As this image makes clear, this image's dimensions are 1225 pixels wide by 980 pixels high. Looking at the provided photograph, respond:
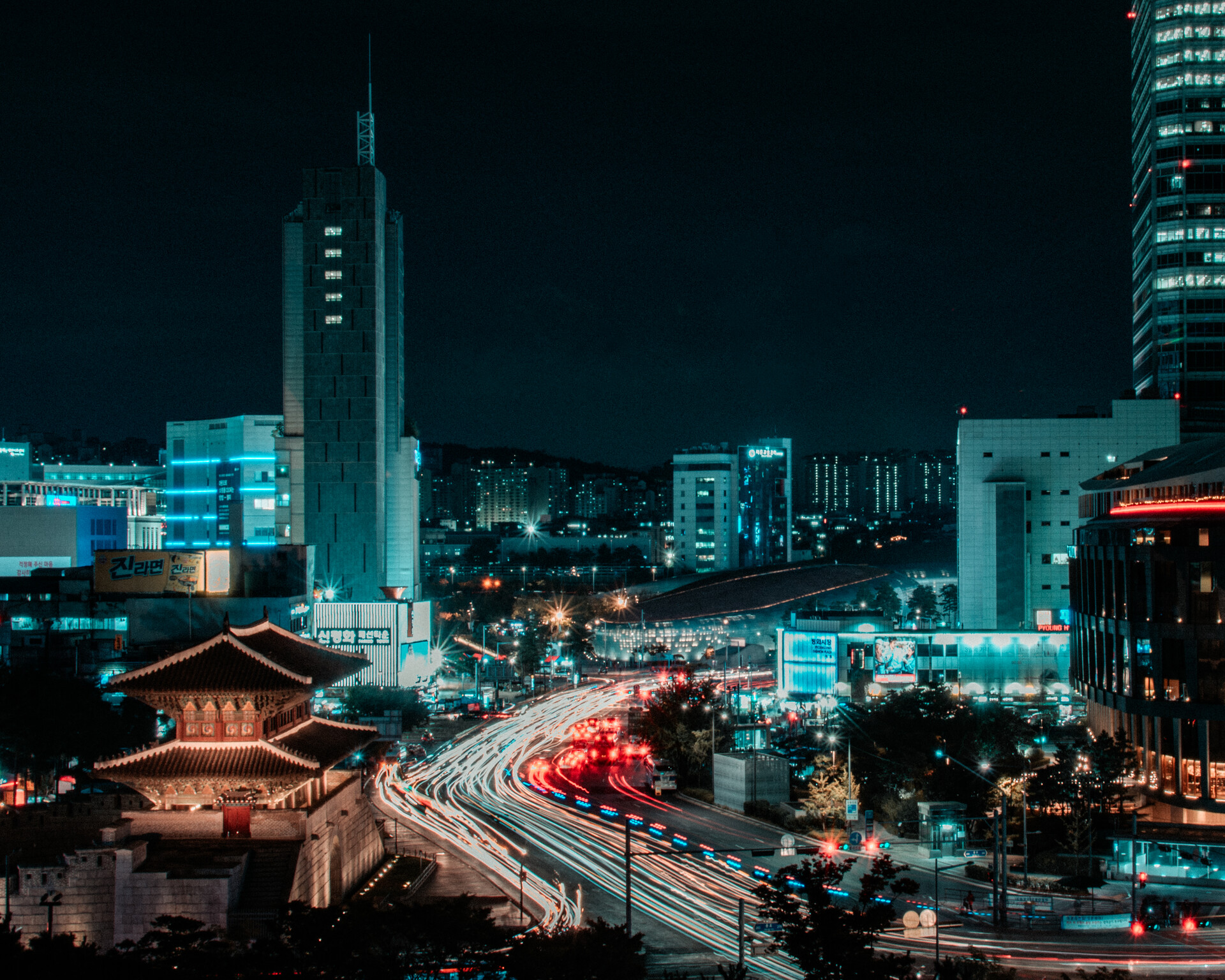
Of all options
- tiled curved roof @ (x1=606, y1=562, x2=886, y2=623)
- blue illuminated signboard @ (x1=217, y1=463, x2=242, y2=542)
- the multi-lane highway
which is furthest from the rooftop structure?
blue illuminated signboard @ (x1=217, y1=463, x2=242, y2=542)

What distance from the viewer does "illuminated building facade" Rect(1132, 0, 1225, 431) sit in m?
75.9

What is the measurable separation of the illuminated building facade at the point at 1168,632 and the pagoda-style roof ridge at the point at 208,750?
93.3 feet

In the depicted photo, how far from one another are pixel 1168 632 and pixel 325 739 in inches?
1127

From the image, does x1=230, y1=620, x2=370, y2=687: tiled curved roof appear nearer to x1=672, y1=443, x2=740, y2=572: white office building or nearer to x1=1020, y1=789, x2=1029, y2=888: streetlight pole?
x1=1020, y1=789, x2=1029, y2=888: streetlight pole

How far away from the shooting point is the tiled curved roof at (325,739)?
3020 centimetres

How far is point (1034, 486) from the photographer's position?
231ft

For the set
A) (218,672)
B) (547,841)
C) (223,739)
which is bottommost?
(547,841)

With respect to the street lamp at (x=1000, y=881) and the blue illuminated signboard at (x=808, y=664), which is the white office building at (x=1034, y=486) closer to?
the blue illuminated signboard at (x=808, y=664)

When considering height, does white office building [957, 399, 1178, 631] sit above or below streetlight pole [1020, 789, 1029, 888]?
above

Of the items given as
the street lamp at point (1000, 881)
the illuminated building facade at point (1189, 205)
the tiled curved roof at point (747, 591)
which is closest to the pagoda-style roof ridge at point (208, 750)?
the street lamp at point (1000, 881)

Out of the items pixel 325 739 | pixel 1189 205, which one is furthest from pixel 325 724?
pixel 1189 205

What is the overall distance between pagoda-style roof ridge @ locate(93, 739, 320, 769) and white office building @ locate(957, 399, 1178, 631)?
50.9 meters

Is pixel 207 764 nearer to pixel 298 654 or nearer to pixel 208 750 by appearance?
pixel 208 750

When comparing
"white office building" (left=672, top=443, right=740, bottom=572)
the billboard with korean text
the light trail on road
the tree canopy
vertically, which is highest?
"white office building" (left=672, top=443, right=740, bottom=572)
